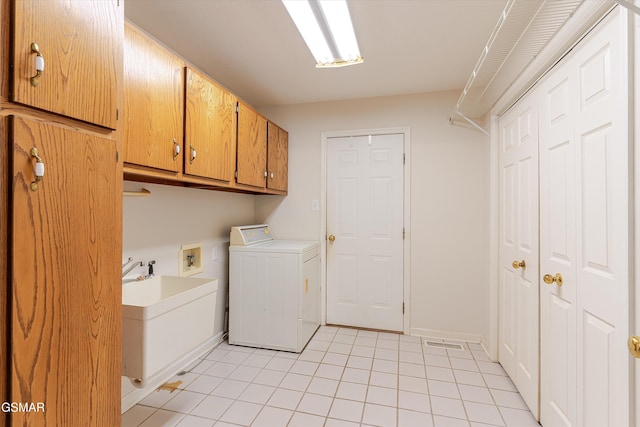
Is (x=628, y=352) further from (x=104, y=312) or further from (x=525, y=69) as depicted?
(x=104, y=312)

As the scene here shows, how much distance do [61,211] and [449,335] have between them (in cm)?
310

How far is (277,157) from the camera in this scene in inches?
119

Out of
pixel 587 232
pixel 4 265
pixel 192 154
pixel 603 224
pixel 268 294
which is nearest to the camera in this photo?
pixel 4 265

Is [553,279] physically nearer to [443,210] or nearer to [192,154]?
[443,210]

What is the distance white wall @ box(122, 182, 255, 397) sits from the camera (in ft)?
6.05

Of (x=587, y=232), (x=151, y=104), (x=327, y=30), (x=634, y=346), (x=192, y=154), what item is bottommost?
(x=634, y=346)

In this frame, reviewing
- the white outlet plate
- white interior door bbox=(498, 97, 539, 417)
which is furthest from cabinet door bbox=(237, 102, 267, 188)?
white interior door bbox=(498, 97, 539, 417)

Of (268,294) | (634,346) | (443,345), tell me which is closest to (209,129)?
(268,294)

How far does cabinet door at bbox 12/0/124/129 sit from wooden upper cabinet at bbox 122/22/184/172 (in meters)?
0.37

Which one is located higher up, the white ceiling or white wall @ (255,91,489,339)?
the white ceiling

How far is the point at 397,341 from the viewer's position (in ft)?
9.25

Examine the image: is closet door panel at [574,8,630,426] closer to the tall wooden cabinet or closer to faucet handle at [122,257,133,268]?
the tall wooden cabinet

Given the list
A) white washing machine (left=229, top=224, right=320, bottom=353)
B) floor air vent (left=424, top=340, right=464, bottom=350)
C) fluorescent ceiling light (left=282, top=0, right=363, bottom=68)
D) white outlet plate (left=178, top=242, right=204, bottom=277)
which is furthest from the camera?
floor air vent (left=424, top=340, right=464, bottom=350)

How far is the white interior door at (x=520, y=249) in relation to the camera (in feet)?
5.83
